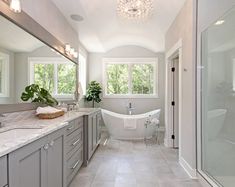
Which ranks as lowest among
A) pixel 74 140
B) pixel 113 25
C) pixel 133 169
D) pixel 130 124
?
pixel 133 169

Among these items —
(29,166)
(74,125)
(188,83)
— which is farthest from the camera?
Result: (188,83)

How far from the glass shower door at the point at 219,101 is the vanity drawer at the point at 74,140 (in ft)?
5.64

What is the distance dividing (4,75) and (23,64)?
426 mm

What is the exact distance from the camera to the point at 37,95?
127 inches

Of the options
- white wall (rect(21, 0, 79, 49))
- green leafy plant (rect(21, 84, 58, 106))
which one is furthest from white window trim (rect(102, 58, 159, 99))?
green leafy plant (rect(21, 84, 58, 106))

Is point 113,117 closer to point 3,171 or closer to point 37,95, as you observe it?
point 37,95

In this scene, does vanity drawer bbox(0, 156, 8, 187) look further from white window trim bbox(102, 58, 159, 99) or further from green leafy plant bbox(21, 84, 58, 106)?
white window trim bbox(102, 58, 159, 99)

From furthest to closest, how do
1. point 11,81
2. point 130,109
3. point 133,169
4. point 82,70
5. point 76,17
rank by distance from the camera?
point 130,109 → point 82,70 → point 76,17 → point 133,169 → point 11,81

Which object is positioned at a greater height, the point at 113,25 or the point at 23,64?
the point at 113,25

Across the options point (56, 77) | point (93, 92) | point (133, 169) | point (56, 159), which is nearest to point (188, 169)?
point (133, 169)

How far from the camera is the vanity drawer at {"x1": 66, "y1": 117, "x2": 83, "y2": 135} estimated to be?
288cm

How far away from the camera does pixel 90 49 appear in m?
7.07

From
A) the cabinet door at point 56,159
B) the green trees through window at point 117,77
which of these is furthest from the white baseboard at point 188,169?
the green trees through window at point 117,77

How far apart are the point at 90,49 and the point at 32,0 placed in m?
4.19
